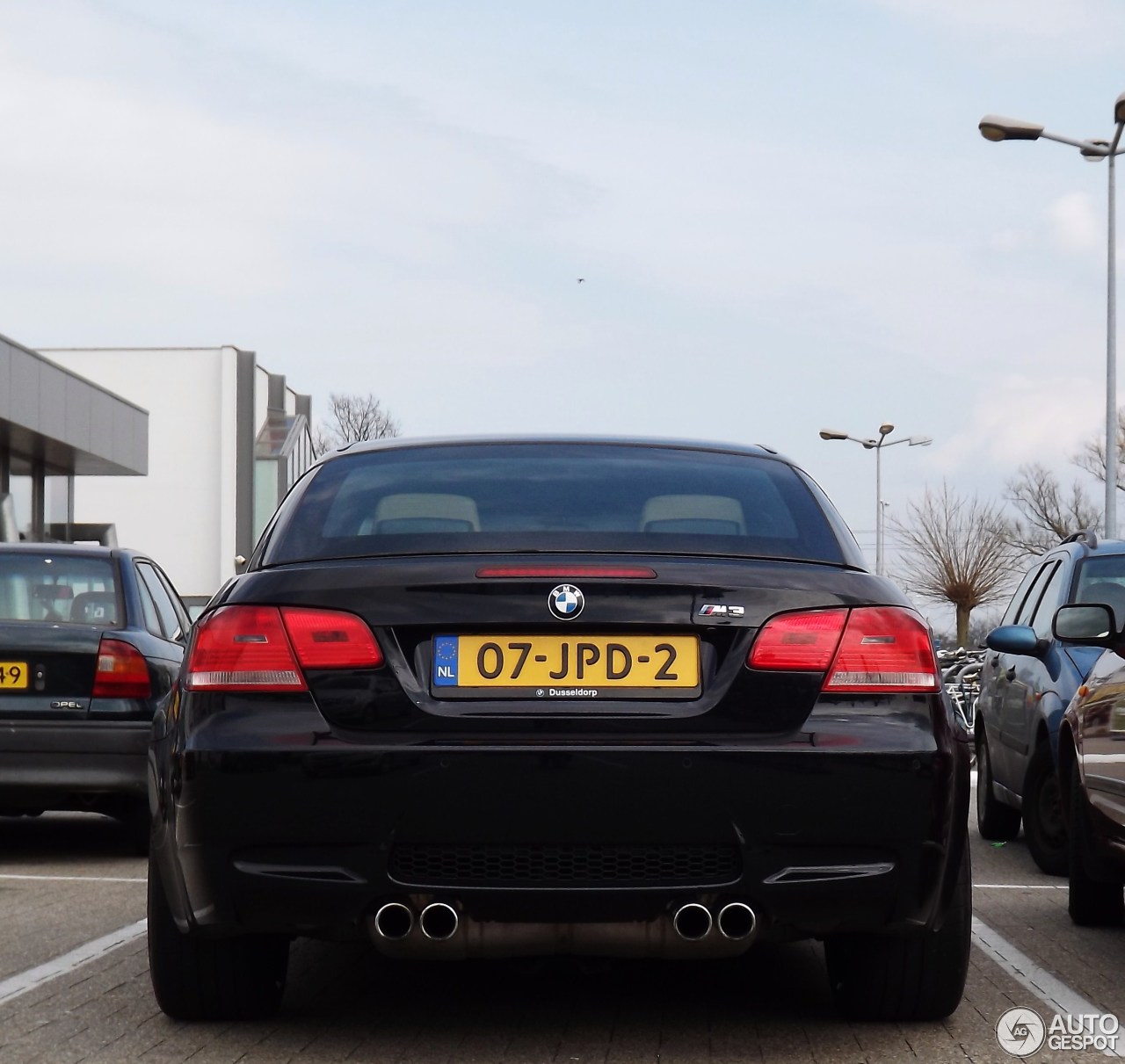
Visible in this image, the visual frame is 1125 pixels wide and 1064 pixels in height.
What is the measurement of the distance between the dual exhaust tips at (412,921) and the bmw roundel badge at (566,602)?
28.4 inches

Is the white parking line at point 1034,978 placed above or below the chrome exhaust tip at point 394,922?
below

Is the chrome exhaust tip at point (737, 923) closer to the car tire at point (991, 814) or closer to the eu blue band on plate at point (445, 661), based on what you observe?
the eu blue band on plate at point (445, 661)

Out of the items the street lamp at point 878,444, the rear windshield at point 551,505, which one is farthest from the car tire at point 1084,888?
the street lamp at point 878,444

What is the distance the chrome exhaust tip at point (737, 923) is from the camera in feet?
14.6

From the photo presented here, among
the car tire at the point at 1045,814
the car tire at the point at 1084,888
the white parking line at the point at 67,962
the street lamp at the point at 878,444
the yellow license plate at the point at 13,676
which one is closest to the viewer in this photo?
the white parking line at the point at 67,962

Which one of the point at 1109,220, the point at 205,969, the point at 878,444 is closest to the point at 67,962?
the point at 205,969

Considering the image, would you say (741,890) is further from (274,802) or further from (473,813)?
(274,802)

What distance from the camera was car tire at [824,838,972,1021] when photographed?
4.96m

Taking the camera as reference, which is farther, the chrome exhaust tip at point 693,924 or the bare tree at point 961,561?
the bare tree at point 961,561

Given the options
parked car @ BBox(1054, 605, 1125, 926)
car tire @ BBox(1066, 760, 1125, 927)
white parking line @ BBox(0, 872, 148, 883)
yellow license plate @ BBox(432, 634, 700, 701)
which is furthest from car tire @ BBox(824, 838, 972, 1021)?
white parking line @ BBox(0, 872, 148, 883)

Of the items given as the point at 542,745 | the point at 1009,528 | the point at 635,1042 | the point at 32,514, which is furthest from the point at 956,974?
the point at 1009,528

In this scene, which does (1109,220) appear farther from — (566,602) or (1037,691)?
(566,602)

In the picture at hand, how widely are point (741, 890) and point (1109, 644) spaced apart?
235 cm

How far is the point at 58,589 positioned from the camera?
9.81 metres
